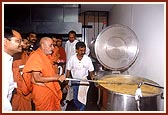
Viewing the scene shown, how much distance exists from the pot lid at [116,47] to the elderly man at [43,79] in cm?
44

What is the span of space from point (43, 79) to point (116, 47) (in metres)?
0.72

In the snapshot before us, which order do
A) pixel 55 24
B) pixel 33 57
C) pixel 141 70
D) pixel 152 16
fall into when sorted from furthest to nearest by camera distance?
1. pixel 55 24
2. pixel 141 70
3. pixel 152 16
4. pixel 33 57

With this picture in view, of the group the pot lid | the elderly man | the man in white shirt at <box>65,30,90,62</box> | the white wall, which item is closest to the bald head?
the elderly man

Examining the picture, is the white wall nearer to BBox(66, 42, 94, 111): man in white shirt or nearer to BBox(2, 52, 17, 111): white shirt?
BBox(66, 42, 94, 111): man in white shirt

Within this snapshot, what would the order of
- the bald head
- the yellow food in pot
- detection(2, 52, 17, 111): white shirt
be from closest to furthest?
detection(2, 52, 17, 111): white shirt
the yellow food in pot
the bald head

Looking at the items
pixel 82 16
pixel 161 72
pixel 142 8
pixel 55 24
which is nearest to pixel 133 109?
pixel 161 72

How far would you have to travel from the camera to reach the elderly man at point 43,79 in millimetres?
1688

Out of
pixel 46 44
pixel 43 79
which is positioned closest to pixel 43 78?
pixel 43 79

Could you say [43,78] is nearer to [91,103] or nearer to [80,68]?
[80,68]

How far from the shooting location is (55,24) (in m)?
3.61

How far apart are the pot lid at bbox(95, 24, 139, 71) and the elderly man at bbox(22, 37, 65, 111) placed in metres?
0.44

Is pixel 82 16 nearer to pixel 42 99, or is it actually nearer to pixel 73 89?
pixel 73 89

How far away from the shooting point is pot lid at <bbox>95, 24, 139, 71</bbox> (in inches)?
76.0

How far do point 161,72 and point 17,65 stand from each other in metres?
1.29
